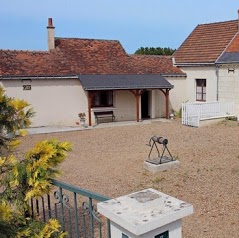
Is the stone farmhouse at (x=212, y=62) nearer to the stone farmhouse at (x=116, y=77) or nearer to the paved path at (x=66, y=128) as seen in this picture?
the stone farmhouse at (x=116, y=77)

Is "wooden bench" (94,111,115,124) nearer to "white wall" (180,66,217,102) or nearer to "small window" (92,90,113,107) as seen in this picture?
"small window" (92,90,113,107)

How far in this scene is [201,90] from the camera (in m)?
22.5

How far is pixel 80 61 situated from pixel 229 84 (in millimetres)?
9817

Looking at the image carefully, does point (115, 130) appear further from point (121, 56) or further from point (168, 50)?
point (168, 50)

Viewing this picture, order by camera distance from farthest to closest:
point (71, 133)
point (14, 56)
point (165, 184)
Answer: point (14, 56), point (71, 133), point (165, 184)

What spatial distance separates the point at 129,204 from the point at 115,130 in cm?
1579

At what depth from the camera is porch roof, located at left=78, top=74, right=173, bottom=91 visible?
1881 cm

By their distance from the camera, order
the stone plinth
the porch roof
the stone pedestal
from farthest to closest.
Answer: the porch roof, the stone plinth, the stone pedestal


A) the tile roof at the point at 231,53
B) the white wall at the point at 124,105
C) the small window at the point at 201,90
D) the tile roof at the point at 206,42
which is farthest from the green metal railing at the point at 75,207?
the tile roof at the point at 206,42

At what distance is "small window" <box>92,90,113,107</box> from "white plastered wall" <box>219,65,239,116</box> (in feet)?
24.0

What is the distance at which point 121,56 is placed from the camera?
2291cm

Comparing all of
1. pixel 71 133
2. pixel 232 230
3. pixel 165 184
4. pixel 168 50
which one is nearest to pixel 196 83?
pixel 71 133

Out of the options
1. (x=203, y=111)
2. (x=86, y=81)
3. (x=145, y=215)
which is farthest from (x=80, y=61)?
(x=145, y=215)

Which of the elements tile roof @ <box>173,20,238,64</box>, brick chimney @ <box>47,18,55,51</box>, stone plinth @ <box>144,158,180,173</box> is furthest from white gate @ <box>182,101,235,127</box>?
brick chimney @ <box>47,18,55,51</box>
